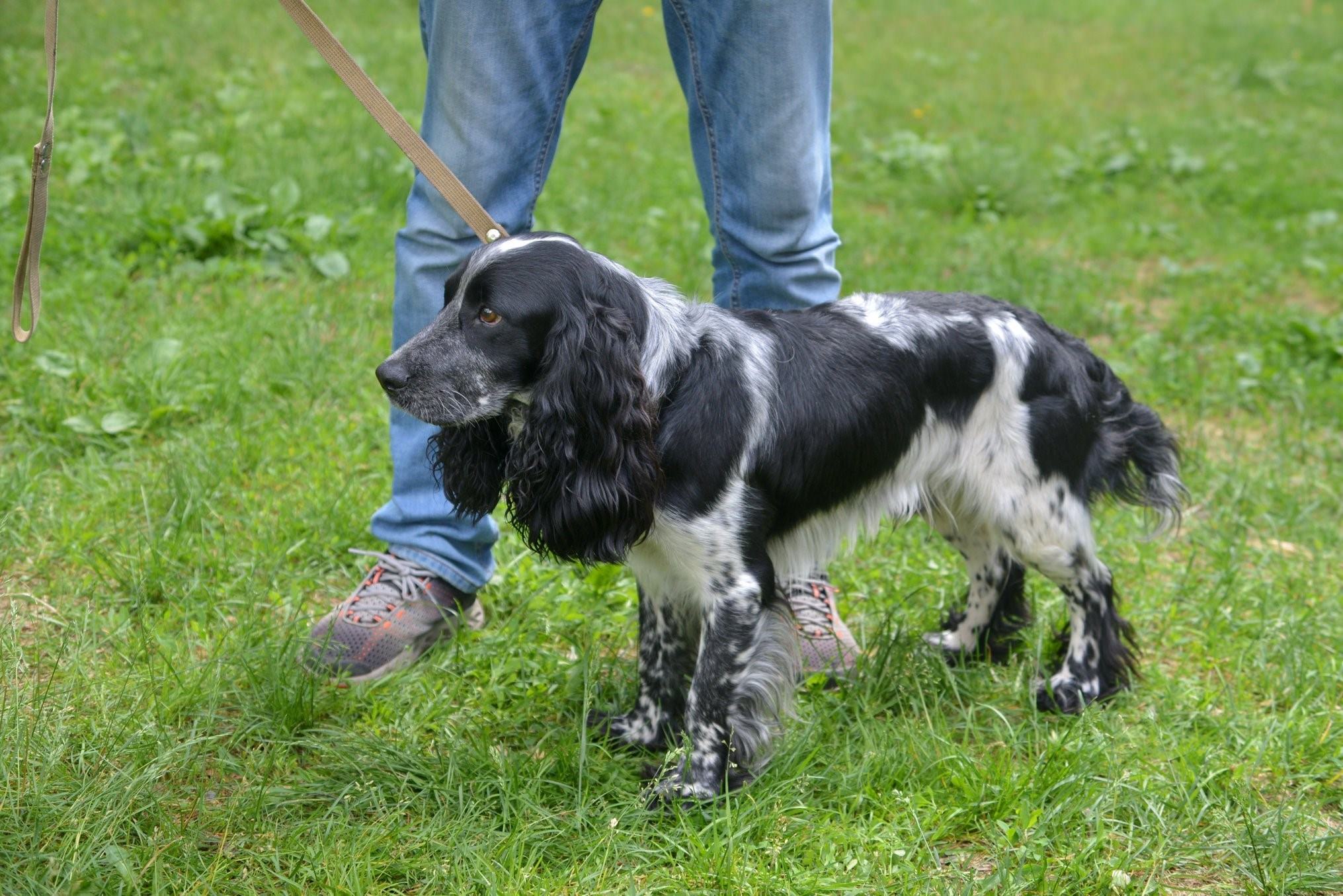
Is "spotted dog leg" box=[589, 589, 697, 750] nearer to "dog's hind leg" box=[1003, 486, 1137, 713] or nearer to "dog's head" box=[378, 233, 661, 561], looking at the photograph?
"dog's head" box=[378, 233, 661, 561]

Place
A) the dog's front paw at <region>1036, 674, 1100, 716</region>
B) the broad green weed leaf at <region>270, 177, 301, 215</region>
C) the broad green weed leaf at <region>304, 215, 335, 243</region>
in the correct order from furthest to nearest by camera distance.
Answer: the broad green weed leaf at <region>270, 177, 301, 215</region>
the broad green weed leaf at <region>304, 215, 335, 243</region>
the dog's front paw at <region>1036, 674, 1100, 716</region>

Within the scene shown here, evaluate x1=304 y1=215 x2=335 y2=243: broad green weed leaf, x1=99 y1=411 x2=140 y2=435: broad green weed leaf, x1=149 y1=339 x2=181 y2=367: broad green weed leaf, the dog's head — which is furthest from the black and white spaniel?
x1=304 y1=215 x2=335 y2=243: broad green weed leaf

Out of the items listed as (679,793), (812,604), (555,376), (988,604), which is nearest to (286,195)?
(812,604)

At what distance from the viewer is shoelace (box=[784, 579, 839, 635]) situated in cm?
324

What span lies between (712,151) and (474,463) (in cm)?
104

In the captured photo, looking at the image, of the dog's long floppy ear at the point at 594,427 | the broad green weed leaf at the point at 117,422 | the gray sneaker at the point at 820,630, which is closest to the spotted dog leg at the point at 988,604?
the gray sneaker at the point at 820,630

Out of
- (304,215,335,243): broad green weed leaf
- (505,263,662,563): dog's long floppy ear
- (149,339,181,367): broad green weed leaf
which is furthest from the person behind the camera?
(304,215,335,243): broad green weed leaf

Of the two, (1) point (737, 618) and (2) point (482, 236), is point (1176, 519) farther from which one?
(2) point (482, 236)

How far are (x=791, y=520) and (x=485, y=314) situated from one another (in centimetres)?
87

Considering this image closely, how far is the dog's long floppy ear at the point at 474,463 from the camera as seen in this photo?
272 centimetres

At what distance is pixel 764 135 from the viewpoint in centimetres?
300

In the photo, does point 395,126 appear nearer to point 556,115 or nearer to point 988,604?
point 556,115

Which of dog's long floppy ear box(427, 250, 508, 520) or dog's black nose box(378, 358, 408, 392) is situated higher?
dog's black nose box(378, 358, 408, 392)

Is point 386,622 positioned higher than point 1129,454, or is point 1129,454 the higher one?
point 1129,454
